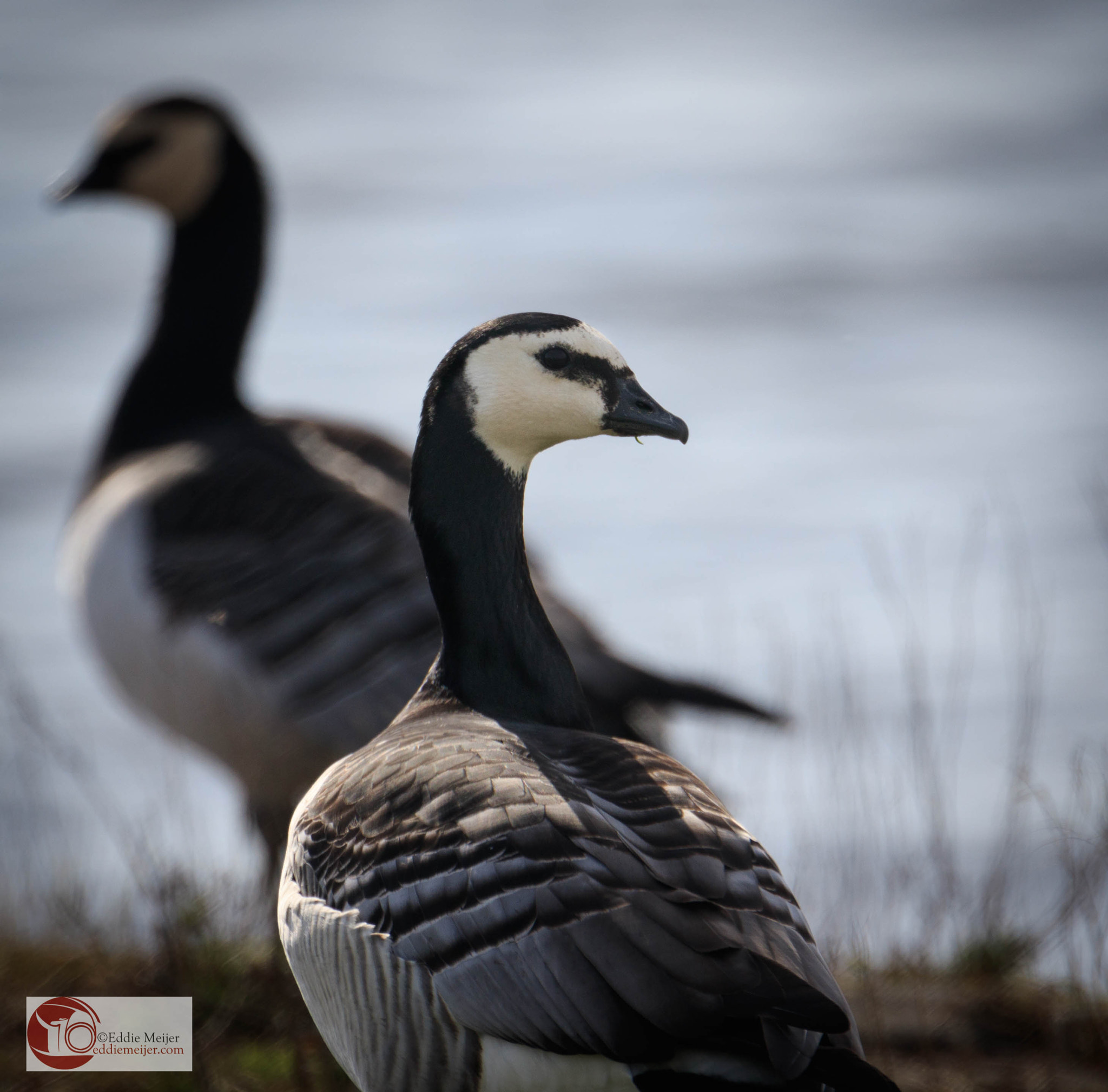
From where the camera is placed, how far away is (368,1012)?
2699 millimetres

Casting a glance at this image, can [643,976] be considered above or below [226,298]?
below

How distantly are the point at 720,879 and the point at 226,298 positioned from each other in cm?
501

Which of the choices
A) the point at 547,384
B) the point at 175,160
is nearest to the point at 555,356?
the point at 547,384

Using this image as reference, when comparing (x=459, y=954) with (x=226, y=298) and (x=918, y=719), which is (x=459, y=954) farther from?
(x=226, y=298)

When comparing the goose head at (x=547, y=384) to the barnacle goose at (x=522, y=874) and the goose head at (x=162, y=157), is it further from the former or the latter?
the goose head at (x=162, y=157)

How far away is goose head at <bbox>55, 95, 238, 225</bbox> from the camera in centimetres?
702

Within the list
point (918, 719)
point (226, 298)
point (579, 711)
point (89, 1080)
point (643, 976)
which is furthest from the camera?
point (226, 298)

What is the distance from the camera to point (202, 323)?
673 centimetres

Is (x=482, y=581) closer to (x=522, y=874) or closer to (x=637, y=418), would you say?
(x=637, y=418)

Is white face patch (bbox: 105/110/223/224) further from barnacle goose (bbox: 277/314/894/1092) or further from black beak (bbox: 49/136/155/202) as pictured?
barnacle goose (bbox: 277/314/894/1092)

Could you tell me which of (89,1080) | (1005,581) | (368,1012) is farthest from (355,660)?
(1005,581)

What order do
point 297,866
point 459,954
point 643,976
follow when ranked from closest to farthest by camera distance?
point 643,976
point 459,954
point 297,866

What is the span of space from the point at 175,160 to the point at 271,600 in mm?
2912

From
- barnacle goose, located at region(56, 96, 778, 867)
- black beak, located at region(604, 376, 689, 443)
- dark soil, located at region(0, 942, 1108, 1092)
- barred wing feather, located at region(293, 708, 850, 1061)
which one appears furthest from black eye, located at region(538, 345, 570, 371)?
dark soil, located at region(0, 942, 1108, 1092)
